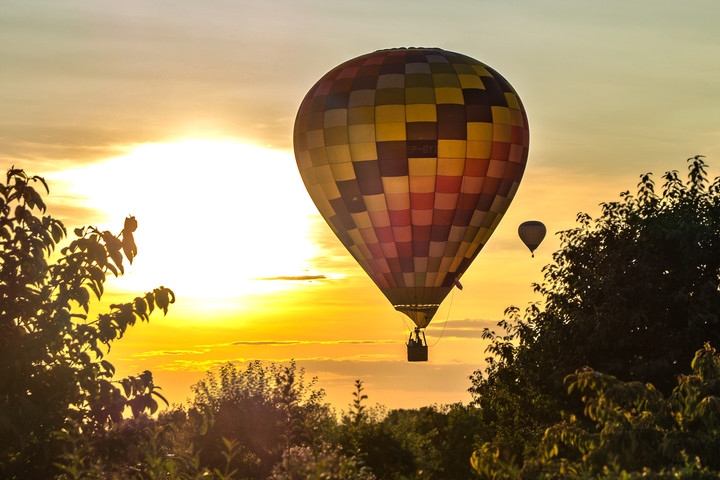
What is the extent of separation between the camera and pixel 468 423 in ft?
211

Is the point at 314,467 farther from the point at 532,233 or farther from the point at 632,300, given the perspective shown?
the point at 532,233

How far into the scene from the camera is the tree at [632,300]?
27766 mm

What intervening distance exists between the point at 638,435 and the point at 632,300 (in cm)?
1509

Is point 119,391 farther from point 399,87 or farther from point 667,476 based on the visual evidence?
point 399,87

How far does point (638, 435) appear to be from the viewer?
48.5 ft

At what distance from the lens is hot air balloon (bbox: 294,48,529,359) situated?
3612cm

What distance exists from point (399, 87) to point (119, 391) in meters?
23.2

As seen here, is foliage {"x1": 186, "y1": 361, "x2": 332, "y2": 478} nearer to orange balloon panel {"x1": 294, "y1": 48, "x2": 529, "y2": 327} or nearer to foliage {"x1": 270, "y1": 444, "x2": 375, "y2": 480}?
orange balloon panel {"x1": 294, "y1": 48, "x2": 529, "y2": 327}

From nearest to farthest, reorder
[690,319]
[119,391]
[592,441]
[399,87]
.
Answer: [592,441], [119,391], [690,319], [399,87]

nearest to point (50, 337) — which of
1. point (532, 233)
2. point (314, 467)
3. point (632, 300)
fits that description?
point (314, 467)

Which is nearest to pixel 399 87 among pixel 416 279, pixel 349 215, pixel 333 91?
pixel 333 91

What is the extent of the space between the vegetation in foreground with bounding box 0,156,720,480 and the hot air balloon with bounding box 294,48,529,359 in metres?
5.14

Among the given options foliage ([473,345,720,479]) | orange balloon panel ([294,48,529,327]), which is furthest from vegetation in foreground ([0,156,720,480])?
orange balloon panel ([294,48,529,327])

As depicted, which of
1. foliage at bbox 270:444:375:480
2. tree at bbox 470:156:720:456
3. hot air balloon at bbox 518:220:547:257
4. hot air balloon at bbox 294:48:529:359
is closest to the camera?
foliage at bbox 270:444:375:480
